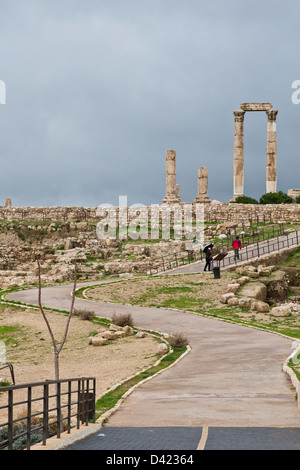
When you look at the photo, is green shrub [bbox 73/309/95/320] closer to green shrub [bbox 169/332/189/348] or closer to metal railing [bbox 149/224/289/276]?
green shrub [bbox 169/332/189/348]

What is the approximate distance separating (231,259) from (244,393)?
2741 centimetres

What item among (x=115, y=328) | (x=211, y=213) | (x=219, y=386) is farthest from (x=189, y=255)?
(x=219, y=386)

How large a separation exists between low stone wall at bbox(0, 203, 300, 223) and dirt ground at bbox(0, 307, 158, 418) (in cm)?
2819

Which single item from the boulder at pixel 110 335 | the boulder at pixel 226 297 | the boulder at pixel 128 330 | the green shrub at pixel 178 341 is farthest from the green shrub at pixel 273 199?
the green shrub at pixel 178 341

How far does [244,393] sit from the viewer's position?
613 inches

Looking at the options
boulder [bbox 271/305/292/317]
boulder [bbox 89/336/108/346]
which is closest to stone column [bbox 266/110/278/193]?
boulder [bbox 271/305/292/317]

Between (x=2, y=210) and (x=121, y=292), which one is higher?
(x=2, y=210)

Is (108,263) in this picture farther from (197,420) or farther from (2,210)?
(197,420)

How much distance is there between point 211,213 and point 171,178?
9.46m

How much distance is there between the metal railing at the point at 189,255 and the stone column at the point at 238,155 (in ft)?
62.8

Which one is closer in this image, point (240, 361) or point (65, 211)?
point (240, 361)

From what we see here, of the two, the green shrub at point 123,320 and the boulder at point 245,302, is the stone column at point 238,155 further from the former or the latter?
the green shrub at point 123,320

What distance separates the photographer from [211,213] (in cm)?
5994

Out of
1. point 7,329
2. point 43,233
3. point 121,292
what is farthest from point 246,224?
point 7,329
